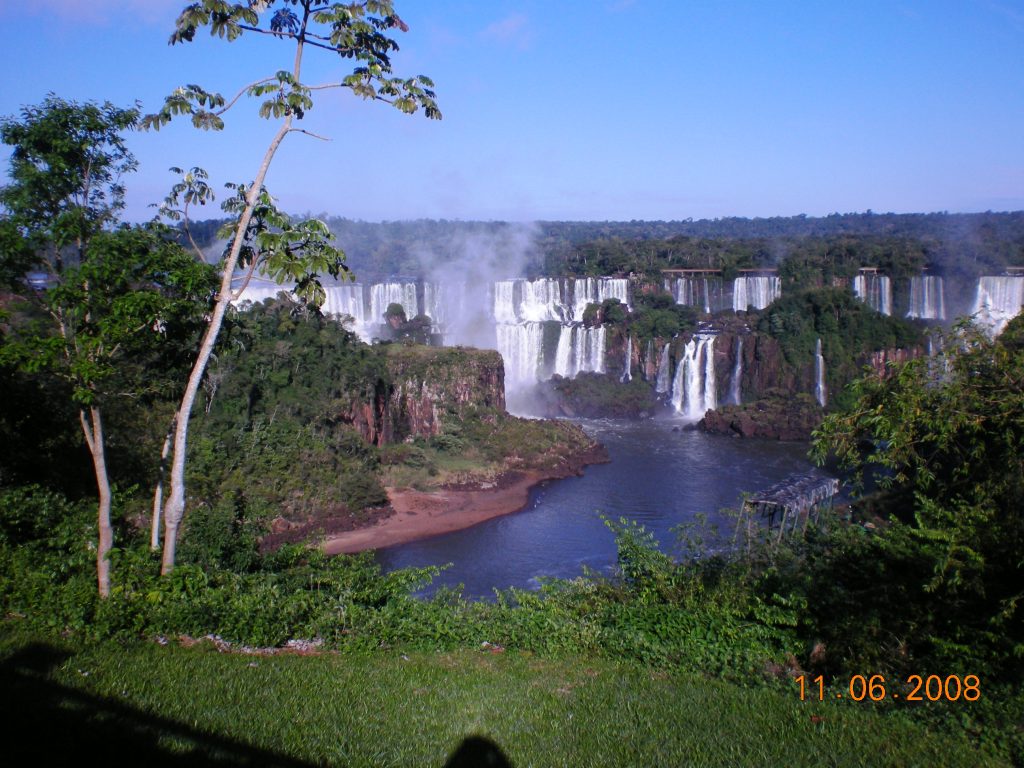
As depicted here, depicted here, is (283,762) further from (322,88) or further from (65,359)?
(322,88)

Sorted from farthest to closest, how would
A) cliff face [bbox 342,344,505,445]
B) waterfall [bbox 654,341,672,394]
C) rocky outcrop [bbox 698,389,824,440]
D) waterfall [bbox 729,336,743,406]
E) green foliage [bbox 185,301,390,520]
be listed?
1. waterfall [bbox 654,341,672,394]
2. waterfall [bbox 729,336,743,406]
3. rocky outcrop [bbox 698,389,824,440]
4. cliff face [bbox 342,344,505,445]
5. green foliage [bbox 185,301,390,520]

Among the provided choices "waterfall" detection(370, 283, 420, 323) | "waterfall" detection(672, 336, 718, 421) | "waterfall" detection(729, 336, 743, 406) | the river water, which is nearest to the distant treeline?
"waterfall" detection(370, 283, 420, 323)

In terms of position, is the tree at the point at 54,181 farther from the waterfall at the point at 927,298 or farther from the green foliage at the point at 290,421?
the waterfall at the point at 927,298

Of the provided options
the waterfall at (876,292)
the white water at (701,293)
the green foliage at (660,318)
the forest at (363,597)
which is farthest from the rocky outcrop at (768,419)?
the forest at (363,597)

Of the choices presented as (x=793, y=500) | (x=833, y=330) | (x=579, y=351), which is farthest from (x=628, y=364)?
(x=793, y=500)

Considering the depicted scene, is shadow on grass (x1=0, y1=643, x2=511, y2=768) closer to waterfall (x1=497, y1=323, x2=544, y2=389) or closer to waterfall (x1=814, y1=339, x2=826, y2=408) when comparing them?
waterfall (x1=497, y1=323, x2=544, y2=389)

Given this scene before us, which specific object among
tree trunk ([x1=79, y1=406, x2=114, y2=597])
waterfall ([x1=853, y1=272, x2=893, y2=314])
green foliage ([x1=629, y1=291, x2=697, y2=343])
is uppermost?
waterfall ([x1=853, y1=272, x2=893, y2=314])

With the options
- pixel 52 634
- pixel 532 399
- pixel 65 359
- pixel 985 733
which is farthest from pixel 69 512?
pixel 532 399

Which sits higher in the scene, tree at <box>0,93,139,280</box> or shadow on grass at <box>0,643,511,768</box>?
tree at <box>0,93,139,280</box>
